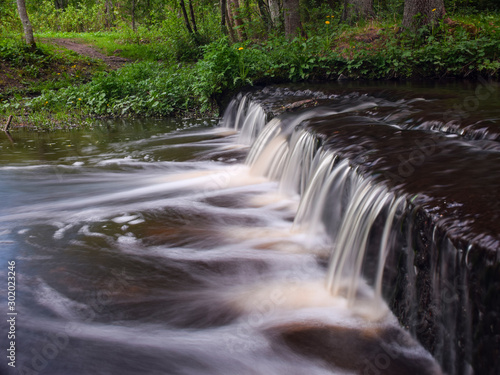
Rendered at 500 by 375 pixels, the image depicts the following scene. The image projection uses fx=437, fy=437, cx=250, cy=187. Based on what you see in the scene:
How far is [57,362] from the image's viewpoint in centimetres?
235

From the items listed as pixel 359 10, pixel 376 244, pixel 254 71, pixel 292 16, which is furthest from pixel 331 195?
pixel 359 10

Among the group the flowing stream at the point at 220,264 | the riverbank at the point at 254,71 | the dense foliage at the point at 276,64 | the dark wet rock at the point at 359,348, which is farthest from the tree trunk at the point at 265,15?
the dark wet rock at the point at 359,348

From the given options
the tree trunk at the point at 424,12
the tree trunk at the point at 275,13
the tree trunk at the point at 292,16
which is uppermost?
the tree trunk at the point at 275,13

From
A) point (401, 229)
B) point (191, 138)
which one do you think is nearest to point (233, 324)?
point (401, 229)

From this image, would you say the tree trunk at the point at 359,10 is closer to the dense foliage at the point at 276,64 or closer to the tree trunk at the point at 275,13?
the dense foliage at the point at 276,64

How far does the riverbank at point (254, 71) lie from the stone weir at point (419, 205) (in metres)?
3.44

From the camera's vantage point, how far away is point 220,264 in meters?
3.39

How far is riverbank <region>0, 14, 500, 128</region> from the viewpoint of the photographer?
8.73 m

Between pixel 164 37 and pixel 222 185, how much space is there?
15.2m

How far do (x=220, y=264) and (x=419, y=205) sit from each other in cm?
163

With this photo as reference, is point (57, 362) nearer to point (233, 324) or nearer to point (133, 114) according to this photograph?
point (233, 324)

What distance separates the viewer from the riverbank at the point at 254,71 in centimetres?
873

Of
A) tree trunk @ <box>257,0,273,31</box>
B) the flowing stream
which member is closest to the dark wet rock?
the flowing stream

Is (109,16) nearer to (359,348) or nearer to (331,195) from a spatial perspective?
(331,195)
